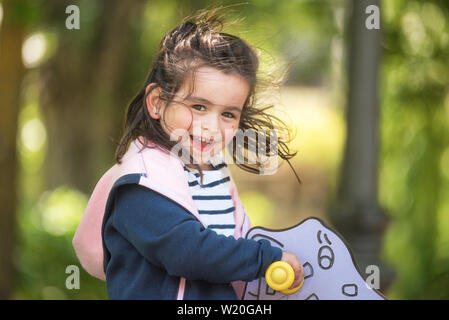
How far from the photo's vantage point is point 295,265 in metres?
1.25

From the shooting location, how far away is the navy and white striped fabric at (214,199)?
1.28 metres

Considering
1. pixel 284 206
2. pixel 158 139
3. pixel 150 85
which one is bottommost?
pixel 284 206

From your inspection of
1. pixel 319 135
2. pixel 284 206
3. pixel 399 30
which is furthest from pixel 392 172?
pixel 284 206

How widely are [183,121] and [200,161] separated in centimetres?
9

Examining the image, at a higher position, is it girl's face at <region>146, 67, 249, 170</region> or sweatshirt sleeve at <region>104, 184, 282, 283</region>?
girl's face at <region>146, 67, 249, 170</region>

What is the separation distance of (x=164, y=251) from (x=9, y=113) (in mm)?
2280

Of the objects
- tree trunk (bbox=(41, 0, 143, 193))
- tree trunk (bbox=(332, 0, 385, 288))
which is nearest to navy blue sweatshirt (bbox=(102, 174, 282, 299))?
tree trunk (bbox=(332, 0, 385, 288))

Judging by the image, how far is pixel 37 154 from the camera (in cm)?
545

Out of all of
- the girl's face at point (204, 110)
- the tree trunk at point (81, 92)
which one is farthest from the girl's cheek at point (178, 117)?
the tree trunk at point (81, 92)

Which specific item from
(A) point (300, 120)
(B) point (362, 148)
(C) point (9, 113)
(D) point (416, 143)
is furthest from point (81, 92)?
(B) point (362, 148)

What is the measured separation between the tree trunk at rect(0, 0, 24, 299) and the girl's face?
83.0 inches

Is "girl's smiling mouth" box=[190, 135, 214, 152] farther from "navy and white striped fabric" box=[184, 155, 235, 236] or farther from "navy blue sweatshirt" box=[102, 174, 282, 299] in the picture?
"navy blue sweatshirt" box=[102, 174, 282, 299]

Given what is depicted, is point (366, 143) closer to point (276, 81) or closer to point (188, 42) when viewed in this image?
point (276, 81)

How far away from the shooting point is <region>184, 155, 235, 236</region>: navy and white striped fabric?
1283mm
